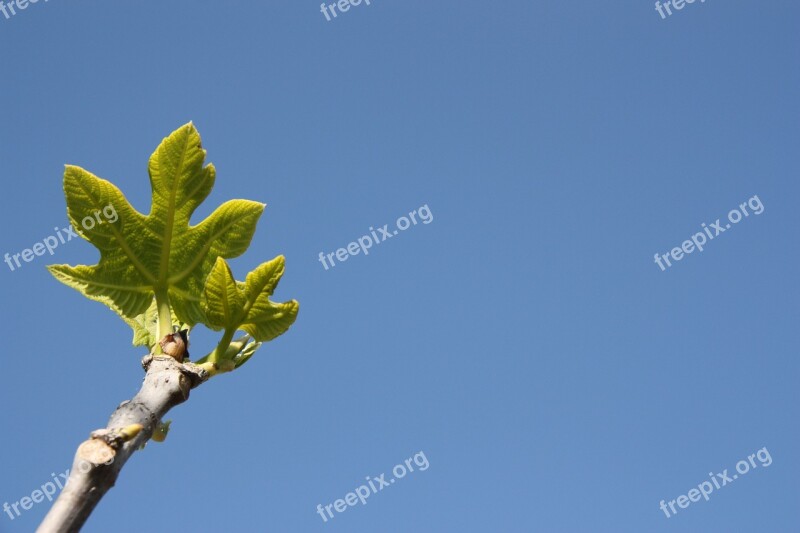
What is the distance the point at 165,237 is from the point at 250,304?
503mm

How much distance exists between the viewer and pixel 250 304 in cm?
246

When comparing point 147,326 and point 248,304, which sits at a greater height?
point 147,326

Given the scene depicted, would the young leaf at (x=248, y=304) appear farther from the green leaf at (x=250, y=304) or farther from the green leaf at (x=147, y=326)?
the green leaf at (x=147, y=326)

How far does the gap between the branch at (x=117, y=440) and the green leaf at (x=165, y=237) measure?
1.35ft

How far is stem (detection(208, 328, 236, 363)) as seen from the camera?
2.42 metres

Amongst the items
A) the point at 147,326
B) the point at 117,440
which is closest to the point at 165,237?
the point at 147,326

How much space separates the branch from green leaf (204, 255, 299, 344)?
0.22 m

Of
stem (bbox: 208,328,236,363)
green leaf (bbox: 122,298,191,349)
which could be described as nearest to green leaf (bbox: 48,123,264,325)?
green leaf (bbox: 122,298,191,349)

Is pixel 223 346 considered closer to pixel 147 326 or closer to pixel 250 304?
pixel 250 304

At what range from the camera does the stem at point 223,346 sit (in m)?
2.42

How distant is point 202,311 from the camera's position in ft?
8.61

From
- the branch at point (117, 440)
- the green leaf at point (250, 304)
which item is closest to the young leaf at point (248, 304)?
the green leaf at point (250, 304)

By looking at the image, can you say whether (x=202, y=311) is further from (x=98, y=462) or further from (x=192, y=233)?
(x=98, y=462)

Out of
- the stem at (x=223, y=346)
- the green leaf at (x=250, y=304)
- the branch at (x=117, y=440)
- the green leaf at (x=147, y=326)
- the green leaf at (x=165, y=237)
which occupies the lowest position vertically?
the branch at (x=117, y=440)
